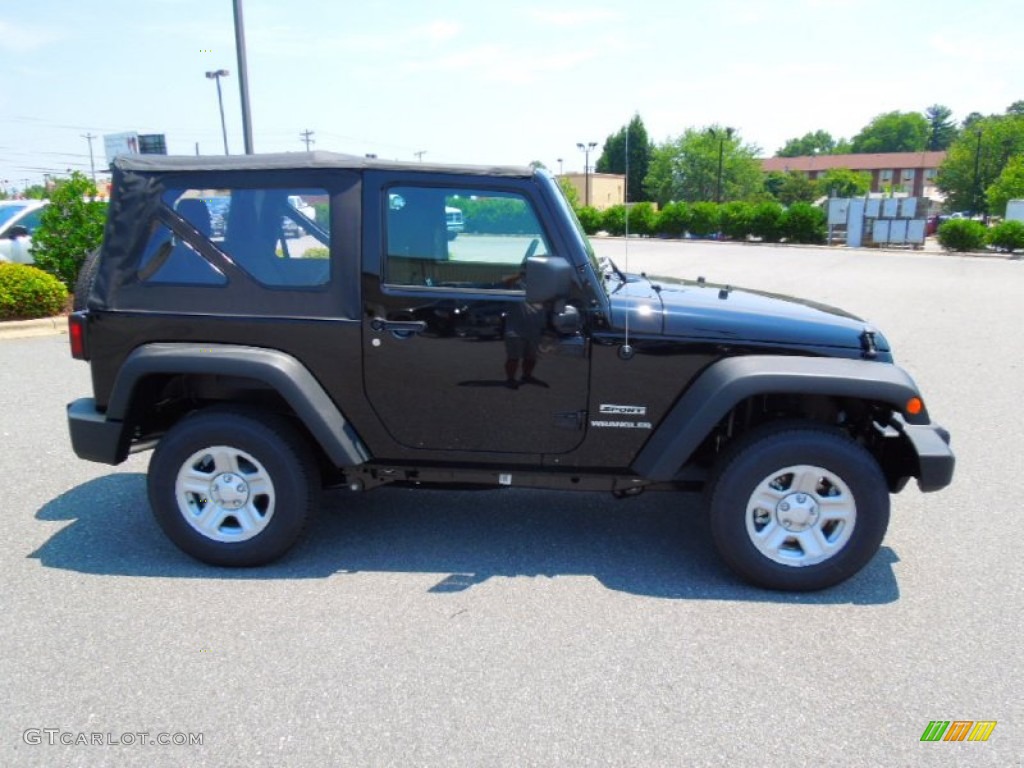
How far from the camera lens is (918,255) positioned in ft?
95.9

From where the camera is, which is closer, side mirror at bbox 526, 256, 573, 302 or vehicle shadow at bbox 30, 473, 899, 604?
side mirror at bbox 526, 256, 573, 302

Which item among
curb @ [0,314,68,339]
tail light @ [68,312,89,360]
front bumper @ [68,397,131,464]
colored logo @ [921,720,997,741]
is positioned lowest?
colored logo @ [921,720,997,741]

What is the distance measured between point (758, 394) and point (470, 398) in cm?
133

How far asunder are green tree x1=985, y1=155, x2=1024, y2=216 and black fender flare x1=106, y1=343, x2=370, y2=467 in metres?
65.0

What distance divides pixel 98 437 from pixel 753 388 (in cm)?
313

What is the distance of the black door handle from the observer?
3645 millimetres

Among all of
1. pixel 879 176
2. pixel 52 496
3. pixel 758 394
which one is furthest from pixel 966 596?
pixel 879 176

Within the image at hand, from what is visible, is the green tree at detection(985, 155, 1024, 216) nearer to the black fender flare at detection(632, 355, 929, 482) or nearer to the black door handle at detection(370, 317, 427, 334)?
the black fender flare at detection(632, 355, 929, 482)

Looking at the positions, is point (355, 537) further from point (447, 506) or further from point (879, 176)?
point (879, 176)

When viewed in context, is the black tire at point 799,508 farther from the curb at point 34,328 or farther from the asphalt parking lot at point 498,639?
the curb at point 34,328

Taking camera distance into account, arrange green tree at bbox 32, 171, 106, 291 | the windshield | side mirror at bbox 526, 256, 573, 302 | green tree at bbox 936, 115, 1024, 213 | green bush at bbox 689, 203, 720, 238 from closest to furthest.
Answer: side mirror at bbox 526, 256, 573, 302, green tree at bbox 32, 171, 106, 291, the windshield, green bush at bbox 689, 203, 720, 238, green tree at bbox 936, 115, 1024, 213

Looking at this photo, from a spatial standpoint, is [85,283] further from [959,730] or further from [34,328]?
[34,328]

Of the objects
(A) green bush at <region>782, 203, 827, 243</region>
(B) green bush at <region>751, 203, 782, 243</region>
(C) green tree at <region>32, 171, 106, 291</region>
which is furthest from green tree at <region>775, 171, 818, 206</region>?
(C) green tree at <region>32, 171, 106, 291</region>

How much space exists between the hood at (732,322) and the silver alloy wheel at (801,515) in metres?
0.64
